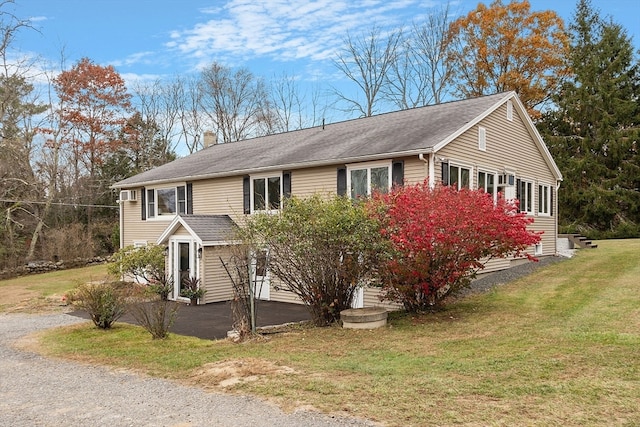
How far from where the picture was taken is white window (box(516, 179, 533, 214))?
55.1 feet

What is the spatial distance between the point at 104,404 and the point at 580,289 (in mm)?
10411

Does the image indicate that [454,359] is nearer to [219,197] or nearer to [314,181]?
[314,181]

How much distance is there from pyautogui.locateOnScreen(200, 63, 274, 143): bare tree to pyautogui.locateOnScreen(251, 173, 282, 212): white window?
2006cm

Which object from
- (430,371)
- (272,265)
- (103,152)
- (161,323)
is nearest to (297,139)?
(272,265)

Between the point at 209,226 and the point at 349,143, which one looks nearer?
the point at 349,143

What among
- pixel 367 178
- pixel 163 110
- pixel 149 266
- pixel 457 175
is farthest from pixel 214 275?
pixel 163 110

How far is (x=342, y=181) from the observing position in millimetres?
13625

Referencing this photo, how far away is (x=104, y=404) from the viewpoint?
220 inches

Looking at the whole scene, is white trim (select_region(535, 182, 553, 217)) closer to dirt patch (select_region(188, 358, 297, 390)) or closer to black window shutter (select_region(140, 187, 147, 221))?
dirt patch (select_region(188, 358, 297, 390))

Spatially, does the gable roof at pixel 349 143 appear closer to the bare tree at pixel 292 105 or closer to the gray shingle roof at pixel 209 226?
the gray shingle roof at pixel 209 226

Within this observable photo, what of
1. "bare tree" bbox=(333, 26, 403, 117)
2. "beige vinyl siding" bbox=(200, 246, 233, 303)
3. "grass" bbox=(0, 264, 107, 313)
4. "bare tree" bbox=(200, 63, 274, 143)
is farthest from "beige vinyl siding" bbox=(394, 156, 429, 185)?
"bare tree" bbox=(200, 63, 274, 143)

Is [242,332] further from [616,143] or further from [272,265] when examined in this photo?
[616,143]

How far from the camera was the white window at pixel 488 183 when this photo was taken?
14.7 m

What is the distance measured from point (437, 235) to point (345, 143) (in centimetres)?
663
